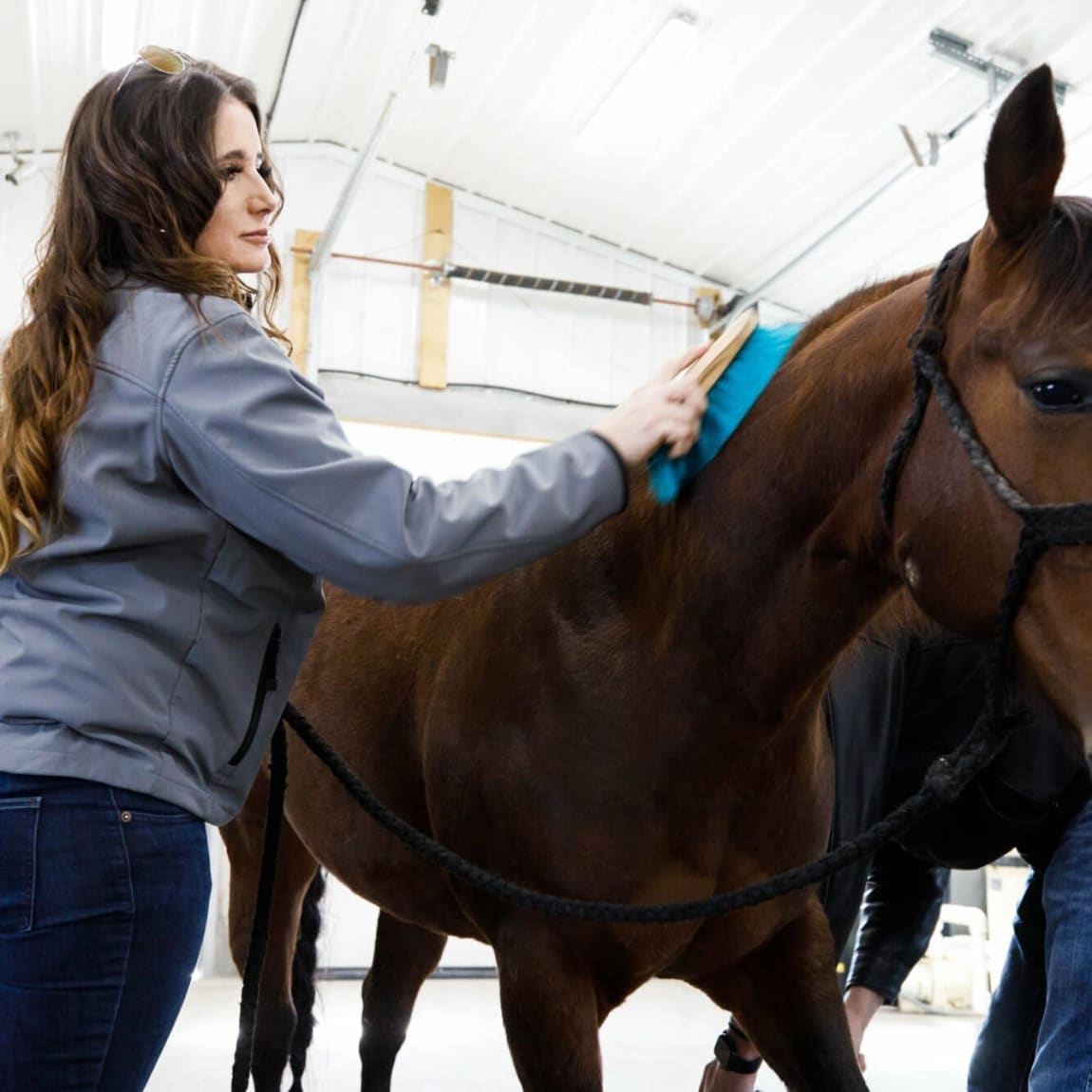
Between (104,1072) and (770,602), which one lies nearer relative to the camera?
(104,1072)

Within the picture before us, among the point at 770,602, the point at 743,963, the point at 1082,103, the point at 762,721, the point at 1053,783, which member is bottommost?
the point at 743,963

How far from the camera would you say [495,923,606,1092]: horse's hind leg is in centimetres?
170

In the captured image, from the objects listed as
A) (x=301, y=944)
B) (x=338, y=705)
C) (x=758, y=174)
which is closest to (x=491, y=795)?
(x=338, y=705)

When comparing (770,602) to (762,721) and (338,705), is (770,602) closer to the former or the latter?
(762,721)

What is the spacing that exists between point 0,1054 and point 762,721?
94 cm

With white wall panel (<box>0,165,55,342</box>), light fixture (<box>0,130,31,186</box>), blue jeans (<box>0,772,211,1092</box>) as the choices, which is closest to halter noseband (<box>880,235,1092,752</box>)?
blue jeans (<box>0,772,211,1092</box>)

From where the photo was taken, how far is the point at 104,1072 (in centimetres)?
119

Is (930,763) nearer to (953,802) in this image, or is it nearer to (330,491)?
(953,802)

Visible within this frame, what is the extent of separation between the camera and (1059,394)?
124cm

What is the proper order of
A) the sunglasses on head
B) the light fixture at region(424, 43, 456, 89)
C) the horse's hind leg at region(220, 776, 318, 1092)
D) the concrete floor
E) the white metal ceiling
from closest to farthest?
the sunglasses on head
the horse's hind leg at region(220, 776, 318, 1092)
the concrete floor
the white metal ceiling
the light fixture at region(424, 43, 456, 89)

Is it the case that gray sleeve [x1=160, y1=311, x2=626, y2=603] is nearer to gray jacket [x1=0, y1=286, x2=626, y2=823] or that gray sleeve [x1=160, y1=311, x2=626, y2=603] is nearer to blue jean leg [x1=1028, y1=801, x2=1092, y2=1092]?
gray jacket [x1=0, y1=286, x2=626, y2=823]

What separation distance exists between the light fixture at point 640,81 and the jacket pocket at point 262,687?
20.3 feet

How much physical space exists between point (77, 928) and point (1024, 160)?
121 cm

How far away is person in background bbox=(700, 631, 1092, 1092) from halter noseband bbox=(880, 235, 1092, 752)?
1.77 ft
